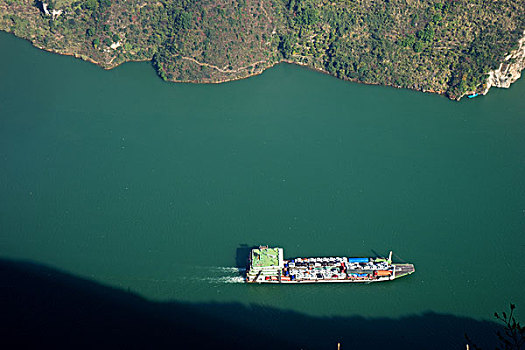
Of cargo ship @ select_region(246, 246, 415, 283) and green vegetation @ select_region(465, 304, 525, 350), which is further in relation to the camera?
cargo ship @ select_region(246, 246, 415, 283)

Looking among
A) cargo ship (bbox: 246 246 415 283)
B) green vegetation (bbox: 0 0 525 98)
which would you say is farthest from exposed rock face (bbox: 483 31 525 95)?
cargo ship (bbox: 246 246 415 283)

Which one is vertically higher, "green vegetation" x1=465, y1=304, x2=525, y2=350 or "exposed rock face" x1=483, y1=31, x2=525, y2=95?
"exposed rock face" x1=483, y1=31, x2=525, y2=95

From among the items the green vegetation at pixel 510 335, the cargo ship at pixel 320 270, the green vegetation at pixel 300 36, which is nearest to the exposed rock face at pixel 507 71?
the green vegetation at pixel 300 36

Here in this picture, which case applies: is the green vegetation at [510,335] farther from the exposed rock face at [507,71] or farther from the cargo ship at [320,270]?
the exposed rock face at [507,71]

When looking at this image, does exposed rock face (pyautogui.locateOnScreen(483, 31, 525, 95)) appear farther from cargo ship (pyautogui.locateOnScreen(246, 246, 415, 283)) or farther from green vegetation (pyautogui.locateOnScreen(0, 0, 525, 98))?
cargo ship (pyautogui.locateOnScreen(246, 246, 415, 283))

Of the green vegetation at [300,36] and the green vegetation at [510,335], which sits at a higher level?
the green vegetation at [300,36]

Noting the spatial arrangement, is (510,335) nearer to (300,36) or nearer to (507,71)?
(507,71)
